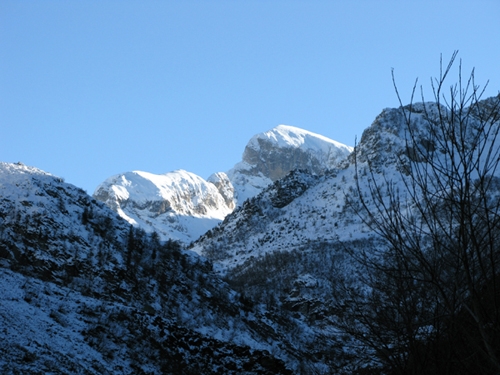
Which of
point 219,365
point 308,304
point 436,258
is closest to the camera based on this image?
point 436,258

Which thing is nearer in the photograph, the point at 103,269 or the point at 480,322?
the point at 480,322

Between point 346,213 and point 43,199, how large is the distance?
143726 mm

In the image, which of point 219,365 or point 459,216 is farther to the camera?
point 219,365

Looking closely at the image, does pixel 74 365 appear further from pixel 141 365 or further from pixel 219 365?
pixel 219 365

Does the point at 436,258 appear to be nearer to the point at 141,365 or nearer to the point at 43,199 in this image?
the point at 141,365

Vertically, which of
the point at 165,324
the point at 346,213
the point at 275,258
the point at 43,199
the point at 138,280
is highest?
the point at 346,213

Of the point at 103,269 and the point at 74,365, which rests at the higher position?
the point at 103,269

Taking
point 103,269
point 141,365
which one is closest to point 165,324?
point 141,365

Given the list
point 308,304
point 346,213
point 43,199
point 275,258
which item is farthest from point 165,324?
point 346,213

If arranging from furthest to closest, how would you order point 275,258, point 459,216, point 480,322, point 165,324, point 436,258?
point 275,258 < point 165,324 < point 436,258 < point 459,216 < point 480,322

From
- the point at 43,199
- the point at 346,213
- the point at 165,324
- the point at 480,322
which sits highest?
the point at 346,213

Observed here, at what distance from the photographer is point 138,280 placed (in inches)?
1389

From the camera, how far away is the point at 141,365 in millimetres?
17422

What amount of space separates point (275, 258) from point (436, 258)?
5138 inches
